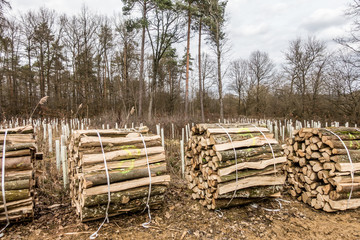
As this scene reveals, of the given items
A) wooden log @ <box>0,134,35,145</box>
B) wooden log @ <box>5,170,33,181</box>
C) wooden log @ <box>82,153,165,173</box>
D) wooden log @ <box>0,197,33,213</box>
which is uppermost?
wooden log @ <box>0,134,35,145</box>

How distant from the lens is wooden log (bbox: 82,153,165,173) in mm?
2648

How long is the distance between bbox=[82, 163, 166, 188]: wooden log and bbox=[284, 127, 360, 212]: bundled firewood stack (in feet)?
8.59

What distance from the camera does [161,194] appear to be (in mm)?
3076

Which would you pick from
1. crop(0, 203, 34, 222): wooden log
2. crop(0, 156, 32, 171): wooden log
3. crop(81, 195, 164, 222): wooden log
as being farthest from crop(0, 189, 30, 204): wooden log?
crop(81, 195, 164, 222): wooden log

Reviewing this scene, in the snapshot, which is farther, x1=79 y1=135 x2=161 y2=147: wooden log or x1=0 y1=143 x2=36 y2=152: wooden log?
x1=79 y1=135 x2=161 y2=147: wooden log

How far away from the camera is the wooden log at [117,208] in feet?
8.60

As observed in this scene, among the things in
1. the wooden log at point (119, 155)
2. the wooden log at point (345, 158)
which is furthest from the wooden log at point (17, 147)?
the wooden log at point (345, 158)

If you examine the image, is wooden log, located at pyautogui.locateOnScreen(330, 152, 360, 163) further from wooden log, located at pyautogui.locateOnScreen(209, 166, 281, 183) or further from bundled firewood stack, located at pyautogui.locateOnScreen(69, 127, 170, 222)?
bundled firewood stack, located at pyautogui.locateOnScreen(69, 127, 170, 222)

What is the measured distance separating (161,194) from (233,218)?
3.80ft

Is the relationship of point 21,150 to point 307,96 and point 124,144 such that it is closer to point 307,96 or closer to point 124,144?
point 124,144

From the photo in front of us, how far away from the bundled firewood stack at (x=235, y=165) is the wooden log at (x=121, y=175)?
77cm

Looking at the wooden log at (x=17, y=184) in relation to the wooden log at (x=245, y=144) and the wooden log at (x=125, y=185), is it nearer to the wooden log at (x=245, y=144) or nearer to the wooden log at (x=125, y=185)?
the wooden log at (x=125, y=185)

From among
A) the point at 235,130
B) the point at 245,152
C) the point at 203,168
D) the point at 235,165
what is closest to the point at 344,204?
the point at 245,152

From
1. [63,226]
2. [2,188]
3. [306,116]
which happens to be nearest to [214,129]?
[63,226]
